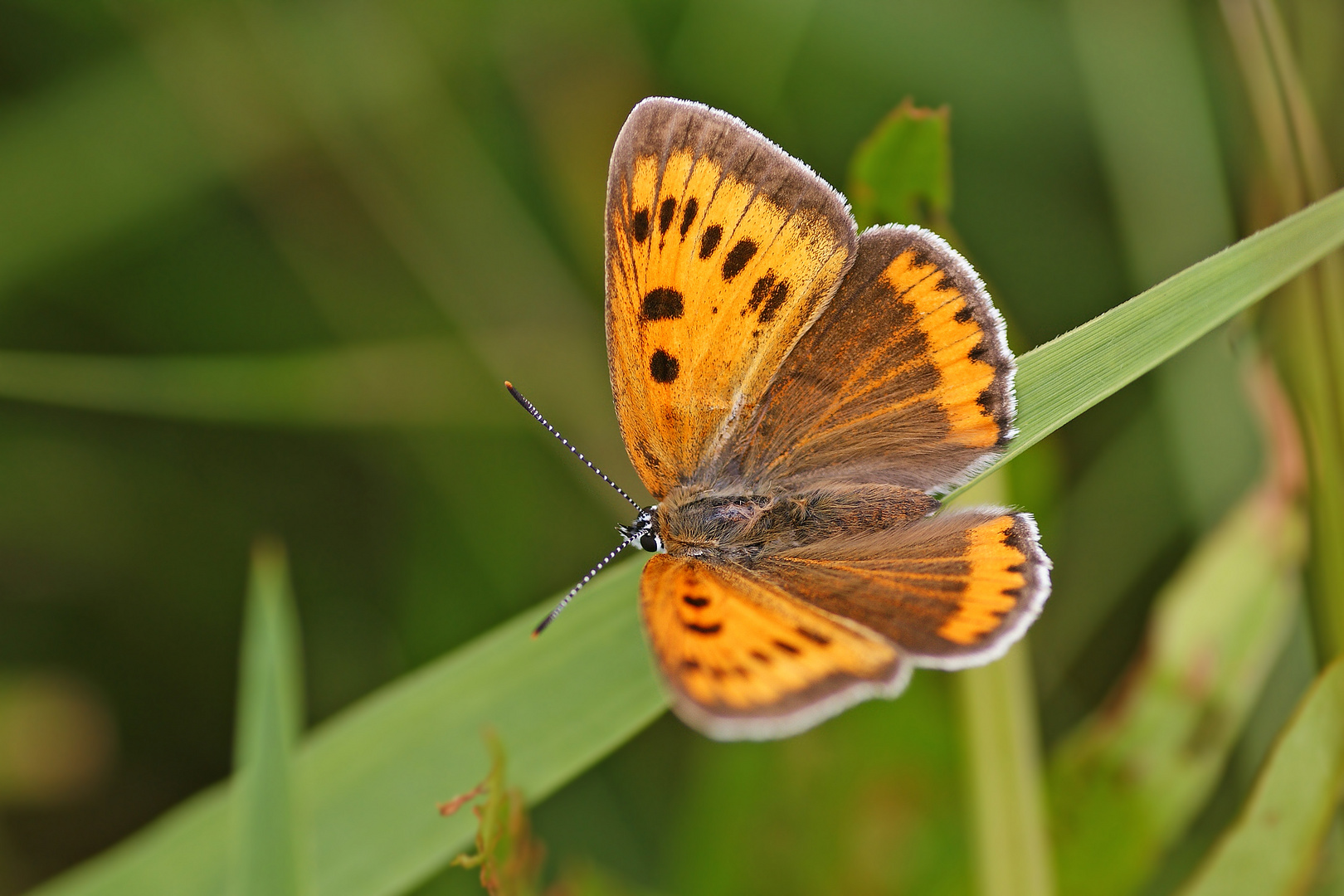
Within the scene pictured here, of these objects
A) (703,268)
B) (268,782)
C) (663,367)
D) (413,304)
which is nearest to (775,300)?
(703,268)

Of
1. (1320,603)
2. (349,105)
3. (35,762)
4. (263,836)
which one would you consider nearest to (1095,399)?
(1320,603)

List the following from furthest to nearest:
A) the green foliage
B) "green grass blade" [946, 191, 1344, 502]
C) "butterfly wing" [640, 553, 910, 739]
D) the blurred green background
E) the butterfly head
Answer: the blurred green background < the green foliage < the butterfly head < "green grass blade" [946, 191, 1344, 502] < "butterfly wing" [640, 553, 910, 739]

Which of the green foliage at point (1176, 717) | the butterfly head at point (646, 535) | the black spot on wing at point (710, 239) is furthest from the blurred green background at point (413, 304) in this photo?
the black spot on wing at point (710, 239)

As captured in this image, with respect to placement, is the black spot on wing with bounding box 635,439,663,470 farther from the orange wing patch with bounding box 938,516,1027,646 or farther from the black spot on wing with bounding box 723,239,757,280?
the orange wing patch with bounding box 938,516,1027,646

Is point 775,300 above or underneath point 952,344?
above

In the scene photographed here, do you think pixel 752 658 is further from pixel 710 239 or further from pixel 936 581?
pixel 710 239

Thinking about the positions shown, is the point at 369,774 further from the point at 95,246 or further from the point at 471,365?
the point at 95,246

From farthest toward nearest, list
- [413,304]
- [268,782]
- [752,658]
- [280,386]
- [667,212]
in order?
[413,304] < [280,386] < [667,212] < [752,658] < [268,782]

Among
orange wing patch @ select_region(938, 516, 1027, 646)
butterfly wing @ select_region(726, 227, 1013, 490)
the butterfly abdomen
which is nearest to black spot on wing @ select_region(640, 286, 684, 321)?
butterfly wing @ select_region(726, 227, 1013, 490)
